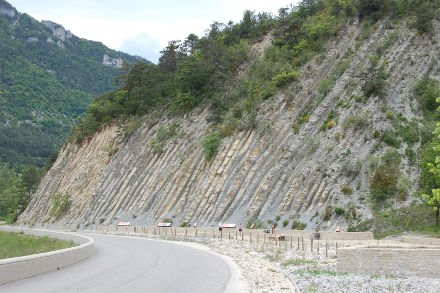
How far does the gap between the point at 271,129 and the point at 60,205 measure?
3103 centimetres

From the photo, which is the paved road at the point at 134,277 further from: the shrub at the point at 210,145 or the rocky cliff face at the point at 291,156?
the shrub at the point at 210,145

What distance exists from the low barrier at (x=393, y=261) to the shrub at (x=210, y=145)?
34.0 m

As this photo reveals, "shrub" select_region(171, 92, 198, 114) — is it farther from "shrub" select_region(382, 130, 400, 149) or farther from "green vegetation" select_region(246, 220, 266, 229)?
"shrub" select_region(382, 130, 400, 149)

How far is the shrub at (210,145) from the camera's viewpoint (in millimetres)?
53406

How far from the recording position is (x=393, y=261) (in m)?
18.8

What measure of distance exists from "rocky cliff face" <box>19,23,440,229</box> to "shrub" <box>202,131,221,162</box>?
906 millimetres

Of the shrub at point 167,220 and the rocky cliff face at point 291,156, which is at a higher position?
the rocky cliff face at point 291,156

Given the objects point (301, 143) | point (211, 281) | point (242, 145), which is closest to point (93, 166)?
point (242, 145)

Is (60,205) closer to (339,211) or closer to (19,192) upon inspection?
(19,192)

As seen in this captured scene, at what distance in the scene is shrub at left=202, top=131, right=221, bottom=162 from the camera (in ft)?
175

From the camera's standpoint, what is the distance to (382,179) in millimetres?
39062

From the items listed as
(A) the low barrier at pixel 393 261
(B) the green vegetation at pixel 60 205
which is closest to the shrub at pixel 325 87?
(A) the low barrier at pixel 393 261

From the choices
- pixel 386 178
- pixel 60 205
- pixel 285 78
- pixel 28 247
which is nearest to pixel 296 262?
pixel 28 247

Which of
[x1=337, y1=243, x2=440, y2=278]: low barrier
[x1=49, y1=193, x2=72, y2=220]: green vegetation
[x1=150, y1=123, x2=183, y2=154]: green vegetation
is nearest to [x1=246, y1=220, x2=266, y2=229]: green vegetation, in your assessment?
[x1=150, y1=123, x2=183, y2=154]: green vegetation
